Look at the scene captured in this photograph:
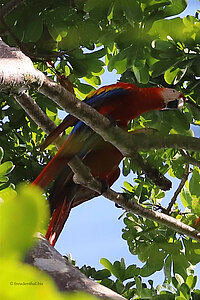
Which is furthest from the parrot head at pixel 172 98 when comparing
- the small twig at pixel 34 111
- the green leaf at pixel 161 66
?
the small twig at pixel 34 111

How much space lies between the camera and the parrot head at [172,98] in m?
1.86

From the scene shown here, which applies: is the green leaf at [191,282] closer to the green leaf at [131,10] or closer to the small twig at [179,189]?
the small twig at [179,189]

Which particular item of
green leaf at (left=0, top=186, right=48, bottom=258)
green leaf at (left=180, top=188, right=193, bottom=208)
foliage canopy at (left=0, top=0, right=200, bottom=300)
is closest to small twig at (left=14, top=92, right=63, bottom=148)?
foliage canopy at (left=0, top=0, right=200, bottom=300)

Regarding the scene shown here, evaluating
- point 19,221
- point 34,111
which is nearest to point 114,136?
point 34,111

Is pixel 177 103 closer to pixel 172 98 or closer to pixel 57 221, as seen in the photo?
pixel 172 98

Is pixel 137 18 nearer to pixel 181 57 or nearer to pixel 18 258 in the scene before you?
pixel 181 57

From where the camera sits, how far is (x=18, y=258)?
0.66 feet

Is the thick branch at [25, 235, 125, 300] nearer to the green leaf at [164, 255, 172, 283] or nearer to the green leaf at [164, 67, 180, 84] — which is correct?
the green leaf at [164, 67, 180, 84]

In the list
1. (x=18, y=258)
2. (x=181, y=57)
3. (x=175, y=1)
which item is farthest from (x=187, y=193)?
(x=18, y=258)

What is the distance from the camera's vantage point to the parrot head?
6.11ft

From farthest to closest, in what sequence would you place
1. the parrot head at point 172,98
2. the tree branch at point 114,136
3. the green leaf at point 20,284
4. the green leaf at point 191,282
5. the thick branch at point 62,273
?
the parrot head at point 172,98 < the green leaf at point 191,282 < the tree branch at point 114,136 < the thick branch at point 62,273 < the green leaf at point 20,284

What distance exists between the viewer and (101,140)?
192 centimetres

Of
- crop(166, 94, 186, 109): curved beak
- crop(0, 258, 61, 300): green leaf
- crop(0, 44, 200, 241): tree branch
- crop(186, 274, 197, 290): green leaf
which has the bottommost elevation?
crop(0, 258, 61, 300): green leaf

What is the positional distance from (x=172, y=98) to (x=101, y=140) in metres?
0.34
